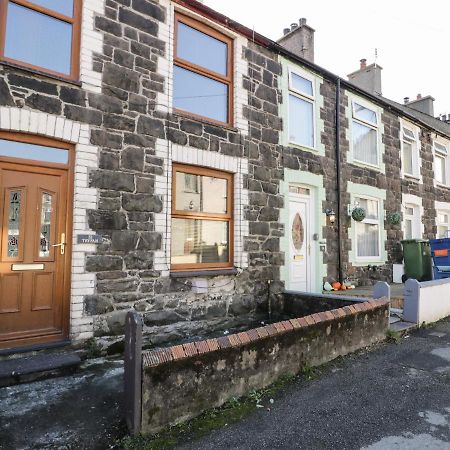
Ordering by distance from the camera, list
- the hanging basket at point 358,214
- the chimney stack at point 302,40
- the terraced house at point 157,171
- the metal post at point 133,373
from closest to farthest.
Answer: the metal post at point 133,373 → the terraced house at point 157,171 → the hanging basket at point 358,214 → the chimney stack at point 302,40

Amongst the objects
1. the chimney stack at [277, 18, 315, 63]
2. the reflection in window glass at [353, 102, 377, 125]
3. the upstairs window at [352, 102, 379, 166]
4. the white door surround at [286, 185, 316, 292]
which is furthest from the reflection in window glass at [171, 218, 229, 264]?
the chimney stack at [277, 18, 315, 63]

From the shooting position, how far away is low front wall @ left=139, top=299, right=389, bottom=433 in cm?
272

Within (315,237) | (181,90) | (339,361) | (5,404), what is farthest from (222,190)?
(5,404)

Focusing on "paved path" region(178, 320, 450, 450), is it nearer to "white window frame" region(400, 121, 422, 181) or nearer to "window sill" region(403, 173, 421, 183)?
"window sill" region(403, 173, 421, 183)

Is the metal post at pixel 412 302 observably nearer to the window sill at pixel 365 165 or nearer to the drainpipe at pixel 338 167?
the drainpipe at pixel 338 167

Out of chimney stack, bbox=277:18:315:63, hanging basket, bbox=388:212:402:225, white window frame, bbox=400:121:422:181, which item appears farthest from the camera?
white window frame, bbox=400:121:422:181

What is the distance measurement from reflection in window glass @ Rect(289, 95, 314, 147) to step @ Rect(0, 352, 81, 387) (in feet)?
19.4

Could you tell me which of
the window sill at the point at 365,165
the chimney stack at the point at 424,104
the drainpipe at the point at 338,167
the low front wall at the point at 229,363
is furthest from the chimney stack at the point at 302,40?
the chimney stack at the point at 424,104

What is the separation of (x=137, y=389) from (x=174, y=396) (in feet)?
1.15

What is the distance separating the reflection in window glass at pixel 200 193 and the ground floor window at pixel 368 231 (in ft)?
15.0

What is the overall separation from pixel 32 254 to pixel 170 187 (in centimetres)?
213

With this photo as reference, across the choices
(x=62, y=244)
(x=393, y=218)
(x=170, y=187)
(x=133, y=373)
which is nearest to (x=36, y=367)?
(x=62, y=244)

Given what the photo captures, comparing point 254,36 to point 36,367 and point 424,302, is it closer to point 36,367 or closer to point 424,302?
point 424,302

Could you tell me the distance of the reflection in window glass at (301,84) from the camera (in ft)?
25.5
